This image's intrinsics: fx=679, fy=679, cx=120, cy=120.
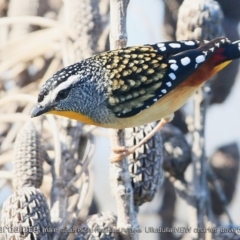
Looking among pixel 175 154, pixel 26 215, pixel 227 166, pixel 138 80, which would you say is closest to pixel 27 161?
pixel 26 215

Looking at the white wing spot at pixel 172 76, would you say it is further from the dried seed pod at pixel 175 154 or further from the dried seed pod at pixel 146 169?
the dried seed pod at pixel 175 154

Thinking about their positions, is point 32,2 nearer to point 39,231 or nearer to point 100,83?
point 100,83

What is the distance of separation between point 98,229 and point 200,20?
0.42 metres

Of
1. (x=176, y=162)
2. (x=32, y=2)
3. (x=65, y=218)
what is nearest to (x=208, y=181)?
(x=176, y=162)

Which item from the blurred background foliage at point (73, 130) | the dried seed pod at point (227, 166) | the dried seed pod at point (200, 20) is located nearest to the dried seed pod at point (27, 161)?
the blurred background foliage at point (73, 130)

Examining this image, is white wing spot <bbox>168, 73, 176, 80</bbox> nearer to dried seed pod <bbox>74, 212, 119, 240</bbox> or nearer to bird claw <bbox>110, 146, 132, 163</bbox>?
bird claw <bbox>110, 146, 132, 163</bbox>

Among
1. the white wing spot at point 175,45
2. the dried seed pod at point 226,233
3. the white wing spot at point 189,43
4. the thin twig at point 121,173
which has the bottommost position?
the dried seed pod at point 226,233

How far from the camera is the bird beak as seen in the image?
0.94m

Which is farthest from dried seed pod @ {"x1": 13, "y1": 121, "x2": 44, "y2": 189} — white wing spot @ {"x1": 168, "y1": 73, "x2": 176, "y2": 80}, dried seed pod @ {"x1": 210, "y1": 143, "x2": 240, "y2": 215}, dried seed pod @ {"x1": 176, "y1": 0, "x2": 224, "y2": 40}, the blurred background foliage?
dried seed pod @ {"x1": 210, "y1": 143, "x2": 240, "y2": 215}

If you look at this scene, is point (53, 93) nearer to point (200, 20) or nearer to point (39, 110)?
point (39, 110)

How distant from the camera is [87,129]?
1302mm

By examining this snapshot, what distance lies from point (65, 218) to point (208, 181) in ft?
1.34

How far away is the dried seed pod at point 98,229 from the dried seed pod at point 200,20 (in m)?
0.37

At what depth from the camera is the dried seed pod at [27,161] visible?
1.10 m
